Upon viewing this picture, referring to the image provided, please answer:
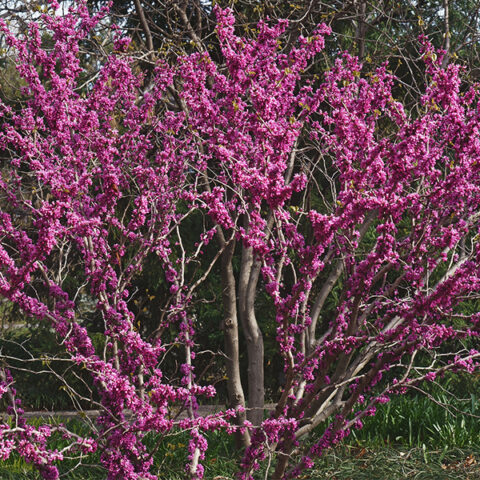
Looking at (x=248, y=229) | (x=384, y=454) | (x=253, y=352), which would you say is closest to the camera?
(x=248, y=229)

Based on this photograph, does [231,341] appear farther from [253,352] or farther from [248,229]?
[248,229]

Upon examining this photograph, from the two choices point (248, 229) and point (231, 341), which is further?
point (231, 341)

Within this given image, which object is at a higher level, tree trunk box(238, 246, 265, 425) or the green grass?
tree trunk box(238, 246, 265, 425)

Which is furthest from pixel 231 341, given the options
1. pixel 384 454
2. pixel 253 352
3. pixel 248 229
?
pixel 248 229

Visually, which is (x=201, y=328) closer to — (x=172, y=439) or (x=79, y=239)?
(x=172, y=439)

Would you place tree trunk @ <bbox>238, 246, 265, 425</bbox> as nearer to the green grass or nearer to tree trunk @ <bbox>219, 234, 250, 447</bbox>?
tree trunk @ <bbox>219, 234, 250, 447</bbox>

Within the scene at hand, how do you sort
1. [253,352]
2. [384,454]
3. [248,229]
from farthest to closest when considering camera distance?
[253,352], [384,454], [248,229]

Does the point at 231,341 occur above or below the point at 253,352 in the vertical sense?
above

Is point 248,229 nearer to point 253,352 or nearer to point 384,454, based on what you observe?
point 253,352

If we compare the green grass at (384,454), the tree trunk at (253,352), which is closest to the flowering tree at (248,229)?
the tree trunk at (253,352)

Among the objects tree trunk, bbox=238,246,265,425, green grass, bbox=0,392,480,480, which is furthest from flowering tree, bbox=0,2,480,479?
green grass, bbox=0,392,480,480

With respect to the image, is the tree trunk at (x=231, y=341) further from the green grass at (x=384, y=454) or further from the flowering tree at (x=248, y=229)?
the green grass at (x=384, y=454)

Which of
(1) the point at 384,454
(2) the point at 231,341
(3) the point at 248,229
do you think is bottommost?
(1) the point at 384,454

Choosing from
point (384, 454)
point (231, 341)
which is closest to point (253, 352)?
point (231, 341)
